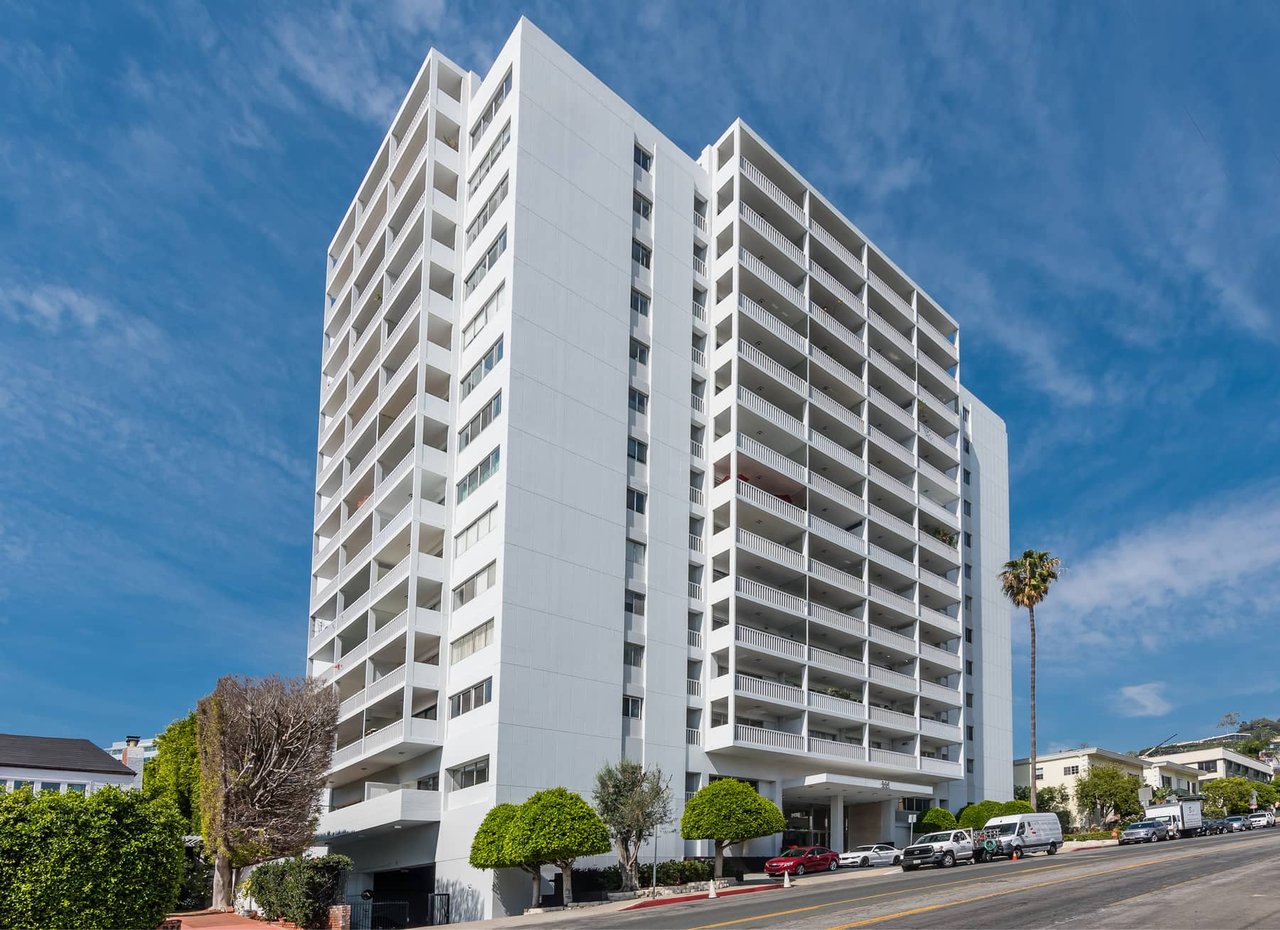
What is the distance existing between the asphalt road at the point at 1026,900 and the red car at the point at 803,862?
5.49 metres

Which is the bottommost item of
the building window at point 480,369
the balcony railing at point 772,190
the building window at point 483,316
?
the building window at point 480,369

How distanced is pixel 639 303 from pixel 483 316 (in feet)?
29.7

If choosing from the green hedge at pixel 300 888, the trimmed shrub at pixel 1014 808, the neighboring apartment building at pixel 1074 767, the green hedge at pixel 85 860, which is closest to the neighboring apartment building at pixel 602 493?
the trimmed shrub at pixel 1014 808

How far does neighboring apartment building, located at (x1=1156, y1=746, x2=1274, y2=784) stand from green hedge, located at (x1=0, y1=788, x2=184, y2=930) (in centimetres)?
14618

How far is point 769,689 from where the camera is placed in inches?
2461

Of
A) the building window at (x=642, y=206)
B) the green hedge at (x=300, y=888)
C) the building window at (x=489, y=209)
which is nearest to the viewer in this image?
the green hedge at (x=300, y=888)

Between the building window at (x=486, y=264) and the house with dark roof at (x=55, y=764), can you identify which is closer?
the building window at (x=486, y=264)

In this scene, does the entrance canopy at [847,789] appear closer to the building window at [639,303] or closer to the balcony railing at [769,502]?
the balcony railing at [769,502]

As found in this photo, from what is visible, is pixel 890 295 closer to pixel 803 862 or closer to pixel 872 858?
pixel 872 858

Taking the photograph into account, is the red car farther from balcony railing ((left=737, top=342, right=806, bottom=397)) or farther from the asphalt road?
balcony railing ((left=737, top=342, right=806, bottom=397))

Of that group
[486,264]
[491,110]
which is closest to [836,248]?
[491,110]

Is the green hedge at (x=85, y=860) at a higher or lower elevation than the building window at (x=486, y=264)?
lower

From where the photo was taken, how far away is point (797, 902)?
38188mm

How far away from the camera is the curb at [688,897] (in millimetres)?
44406
